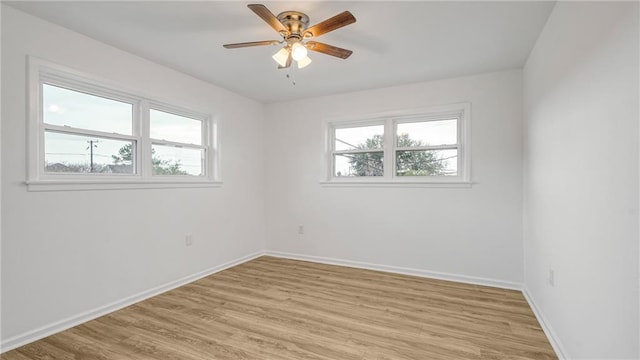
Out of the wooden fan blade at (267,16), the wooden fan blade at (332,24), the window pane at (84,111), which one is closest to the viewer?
the wooden fan blade at (267,16)

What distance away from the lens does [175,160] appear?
349cm

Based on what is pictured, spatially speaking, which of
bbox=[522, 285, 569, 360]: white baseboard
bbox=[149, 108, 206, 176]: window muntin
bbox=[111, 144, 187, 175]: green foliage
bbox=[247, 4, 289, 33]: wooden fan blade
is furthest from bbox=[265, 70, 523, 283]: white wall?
bbox=[247, 4, 289, 33]: wooden fan blade

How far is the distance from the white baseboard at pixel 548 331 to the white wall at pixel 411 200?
0.55 metres

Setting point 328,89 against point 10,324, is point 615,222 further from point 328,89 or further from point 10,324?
point 10,324

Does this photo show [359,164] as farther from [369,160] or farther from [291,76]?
[291,76]

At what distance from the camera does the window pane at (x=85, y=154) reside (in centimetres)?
241

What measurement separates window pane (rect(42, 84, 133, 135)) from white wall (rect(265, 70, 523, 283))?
2.14 metres

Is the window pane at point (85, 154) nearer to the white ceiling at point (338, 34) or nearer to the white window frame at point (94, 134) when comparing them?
the white window frame at point (94, 134)

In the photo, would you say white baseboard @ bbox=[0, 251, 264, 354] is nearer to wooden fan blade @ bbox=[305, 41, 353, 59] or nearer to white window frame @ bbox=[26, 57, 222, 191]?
white window frame @ bbox=[26, 57, 222, 191]

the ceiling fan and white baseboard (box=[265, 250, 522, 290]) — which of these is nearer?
the ceiling fan

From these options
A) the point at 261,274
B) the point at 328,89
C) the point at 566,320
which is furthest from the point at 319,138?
the point at 566,320

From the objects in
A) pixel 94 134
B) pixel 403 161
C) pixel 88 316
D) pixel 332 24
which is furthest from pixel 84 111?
pixel 403 161

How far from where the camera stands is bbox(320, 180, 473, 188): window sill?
3499 millimetres

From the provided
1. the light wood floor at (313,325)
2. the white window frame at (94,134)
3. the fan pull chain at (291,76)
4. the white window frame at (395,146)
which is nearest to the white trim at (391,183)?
the white window frame at (395,146)
